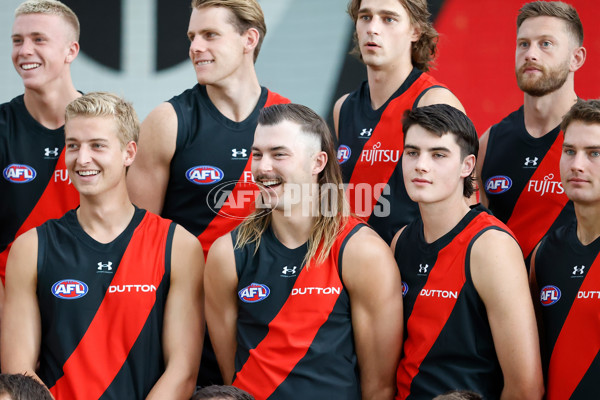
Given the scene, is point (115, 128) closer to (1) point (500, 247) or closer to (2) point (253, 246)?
(2) point (253, 246)

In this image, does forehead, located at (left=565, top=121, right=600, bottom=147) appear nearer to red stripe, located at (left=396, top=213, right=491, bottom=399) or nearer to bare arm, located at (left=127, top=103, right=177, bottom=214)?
red stripe, located at (left=396, top=213, right=491, bottom=399)

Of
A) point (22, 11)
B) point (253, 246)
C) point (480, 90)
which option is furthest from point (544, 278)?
point (22, 11)

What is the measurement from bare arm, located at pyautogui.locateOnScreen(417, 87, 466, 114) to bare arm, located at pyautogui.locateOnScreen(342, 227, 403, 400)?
83cm

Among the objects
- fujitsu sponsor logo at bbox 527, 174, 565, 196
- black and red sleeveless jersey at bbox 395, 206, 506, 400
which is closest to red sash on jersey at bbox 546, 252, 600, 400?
black and red sleeveless jersey at bbox 395, 206, 506, 400

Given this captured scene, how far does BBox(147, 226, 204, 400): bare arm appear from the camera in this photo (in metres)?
3.67

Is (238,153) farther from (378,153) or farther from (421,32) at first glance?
(421,32)

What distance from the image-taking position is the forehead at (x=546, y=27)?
4.29 m

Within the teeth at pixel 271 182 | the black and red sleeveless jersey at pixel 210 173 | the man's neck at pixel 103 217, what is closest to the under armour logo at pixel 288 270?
the teeth at pixel 271 182

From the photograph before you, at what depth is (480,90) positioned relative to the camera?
5766mm

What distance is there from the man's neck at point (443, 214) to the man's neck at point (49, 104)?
187 cm

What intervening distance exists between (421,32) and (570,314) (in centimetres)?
169

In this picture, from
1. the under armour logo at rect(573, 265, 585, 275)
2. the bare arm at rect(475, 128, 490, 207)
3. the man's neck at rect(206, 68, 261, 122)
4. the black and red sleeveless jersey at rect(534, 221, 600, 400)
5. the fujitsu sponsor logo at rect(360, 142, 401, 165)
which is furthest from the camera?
the bare arm at rect(475, 128, 490, 207)

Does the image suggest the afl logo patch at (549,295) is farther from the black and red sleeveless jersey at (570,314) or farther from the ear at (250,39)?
the ear at (250,39)

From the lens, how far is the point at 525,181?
4.23m
